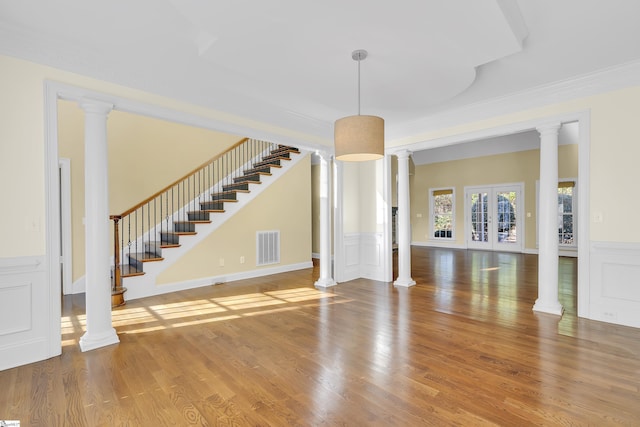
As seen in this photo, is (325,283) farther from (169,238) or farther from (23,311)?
(23,311)

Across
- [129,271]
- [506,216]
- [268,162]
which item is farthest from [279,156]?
[506,216]

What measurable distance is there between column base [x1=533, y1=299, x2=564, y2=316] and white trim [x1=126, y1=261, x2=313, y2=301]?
15.1ft

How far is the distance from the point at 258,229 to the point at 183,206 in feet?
5.21

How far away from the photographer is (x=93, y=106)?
313cm

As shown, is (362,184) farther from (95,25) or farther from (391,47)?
(95,25)

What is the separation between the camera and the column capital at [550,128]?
4042 mm

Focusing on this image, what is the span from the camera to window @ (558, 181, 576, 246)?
918 cm

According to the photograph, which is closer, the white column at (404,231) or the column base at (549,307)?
the column base at (549,307)

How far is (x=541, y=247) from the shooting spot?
13.9 ft

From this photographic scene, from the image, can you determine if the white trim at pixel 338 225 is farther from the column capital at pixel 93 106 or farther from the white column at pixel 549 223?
the column capital at pixel 93 106

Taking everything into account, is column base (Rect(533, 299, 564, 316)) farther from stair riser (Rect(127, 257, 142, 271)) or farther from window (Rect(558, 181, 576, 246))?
window (Rect(558, 181, 576, 246))

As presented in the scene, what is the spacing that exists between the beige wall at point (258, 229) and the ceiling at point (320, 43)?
110 inches

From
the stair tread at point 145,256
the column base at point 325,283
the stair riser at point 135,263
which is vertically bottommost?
the column base at point 325,283

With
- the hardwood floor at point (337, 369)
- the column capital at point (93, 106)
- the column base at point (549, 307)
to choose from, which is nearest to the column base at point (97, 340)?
the hardwood floor at point (337, 369)
